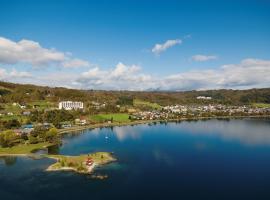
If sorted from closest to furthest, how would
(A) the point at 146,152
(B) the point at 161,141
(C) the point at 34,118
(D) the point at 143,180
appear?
(D) the point at 143,180 < (A) the point at 146,152 < (B) the point at 161,141 < (C) the point at 34,118

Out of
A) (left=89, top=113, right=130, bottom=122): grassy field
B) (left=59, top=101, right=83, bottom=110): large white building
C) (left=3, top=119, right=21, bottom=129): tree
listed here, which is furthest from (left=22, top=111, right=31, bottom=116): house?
(left=89, top=113, right=130, bottom=122): grassy field

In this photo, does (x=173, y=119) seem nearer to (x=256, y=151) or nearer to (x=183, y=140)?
(x=183, y=140)

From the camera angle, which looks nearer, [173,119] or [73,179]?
[73,179]

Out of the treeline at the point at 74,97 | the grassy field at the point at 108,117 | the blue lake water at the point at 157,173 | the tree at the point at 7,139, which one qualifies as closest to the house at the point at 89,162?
the blue lake water at the point at 157,173

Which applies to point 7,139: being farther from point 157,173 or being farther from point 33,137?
point 157,173

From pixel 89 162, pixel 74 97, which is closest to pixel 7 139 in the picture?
pixel 89 162

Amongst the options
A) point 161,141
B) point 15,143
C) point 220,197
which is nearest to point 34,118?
point 15,143

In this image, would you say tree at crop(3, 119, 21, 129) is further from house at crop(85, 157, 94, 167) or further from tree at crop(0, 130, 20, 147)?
house at crop(85, 157, 94, 167)
